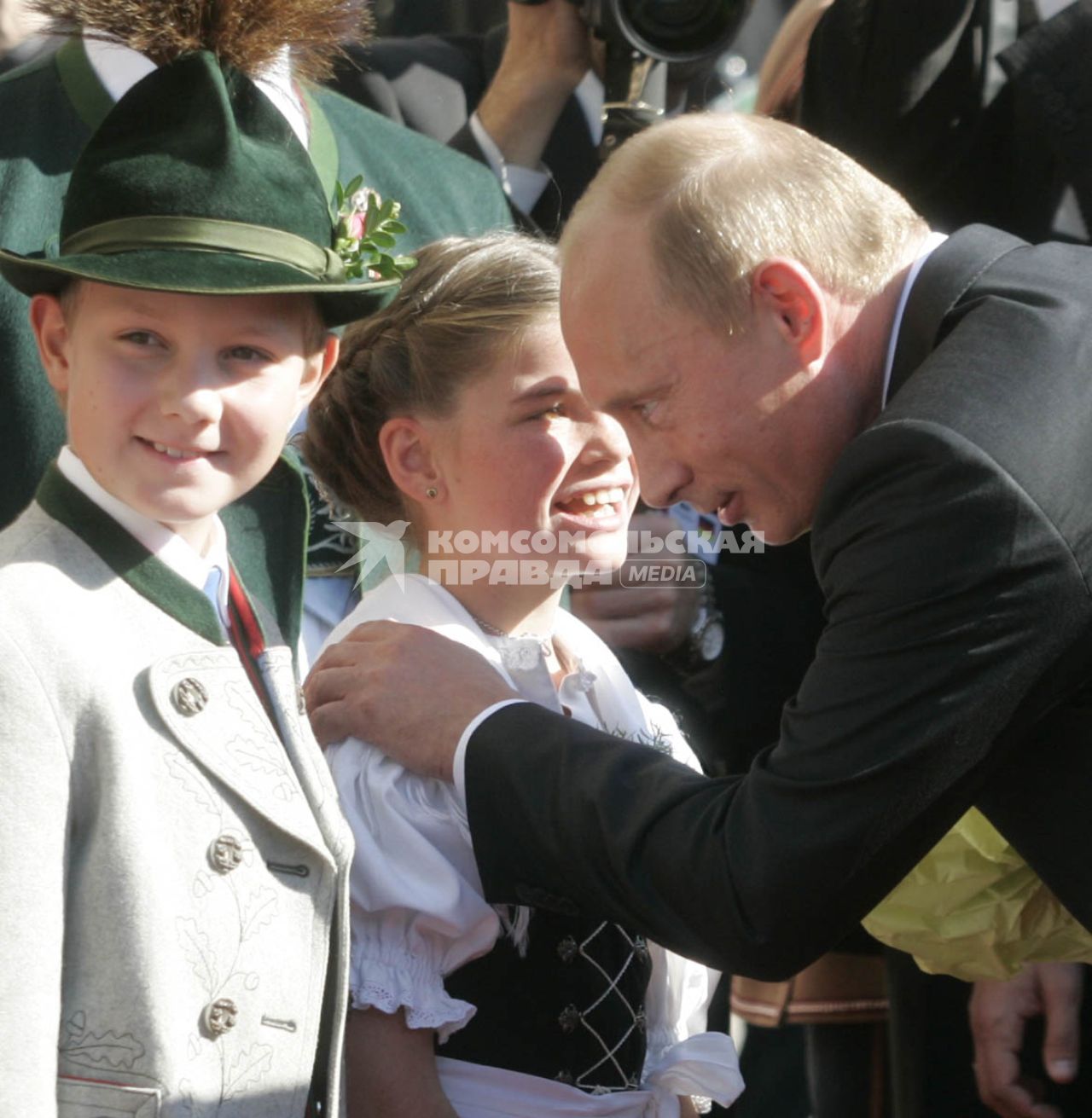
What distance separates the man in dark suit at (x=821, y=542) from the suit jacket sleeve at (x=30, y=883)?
54cm

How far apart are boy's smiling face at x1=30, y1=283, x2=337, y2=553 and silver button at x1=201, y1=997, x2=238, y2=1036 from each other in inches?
17.3

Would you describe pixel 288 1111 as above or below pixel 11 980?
below

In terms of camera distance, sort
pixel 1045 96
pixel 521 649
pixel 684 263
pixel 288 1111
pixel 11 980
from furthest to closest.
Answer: pixel 1045 96 → pixel 521 649 → pixel 684 263 → pixel 288 1111 → pixel 11 980

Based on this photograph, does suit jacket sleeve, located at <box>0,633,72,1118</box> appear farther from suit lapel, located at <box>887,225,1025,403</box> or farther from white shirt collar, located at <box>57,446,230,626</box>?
suit lapel, located at <box>887,225,1025,403</box>

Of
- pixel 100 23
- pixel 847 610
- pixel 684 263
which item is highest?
pixel 100 23

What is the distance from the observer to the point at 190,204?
171 cm

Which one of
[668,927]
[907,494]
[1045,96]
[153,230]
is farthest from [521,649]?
[1045,96]

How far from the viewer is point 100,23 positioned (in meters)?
1.74

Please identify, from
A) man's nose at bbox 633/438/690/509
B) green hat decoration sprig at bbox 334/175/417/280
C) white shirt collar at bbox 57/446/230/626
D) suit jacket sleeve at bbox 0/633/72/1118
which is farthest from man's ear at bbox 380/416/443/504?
suit jacket sleeve at bbox 0/633/72/1118

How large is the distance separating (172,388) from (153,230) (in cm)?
14

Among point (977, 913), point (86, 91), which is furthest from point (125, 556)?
point (977, 913)

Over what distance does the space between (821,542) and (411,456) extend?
2.11 ft

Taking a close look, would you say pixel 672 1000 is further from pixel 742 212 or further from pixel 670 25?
pixel 670 25

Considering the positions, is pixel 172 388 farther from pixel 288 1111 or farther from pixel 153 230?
pixel 288 1111
